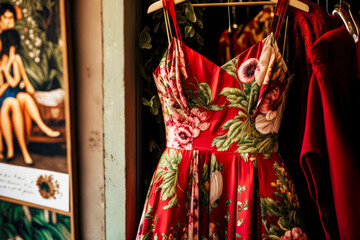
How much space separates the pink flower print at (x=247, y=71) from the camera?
814 millimetres

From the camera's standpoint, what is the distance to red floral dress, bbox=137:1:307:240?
0.79 m

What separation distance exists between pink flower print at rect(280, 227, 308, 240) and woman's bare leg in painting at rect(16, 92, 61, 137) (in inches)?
33.6

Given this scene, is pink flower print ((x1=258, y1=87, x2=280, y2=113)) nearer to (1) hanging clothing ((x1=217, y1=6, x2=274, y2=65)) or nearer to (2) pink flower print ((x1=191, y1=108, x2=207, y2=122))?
(2) pink flower print ((x1=191, y1=108, x2=207, y2=122))

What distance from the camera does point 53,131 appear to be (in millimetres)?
969

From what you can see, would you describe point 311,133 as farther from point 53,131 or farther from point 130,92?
point 53,131

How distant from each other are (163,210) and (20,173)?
2.11 ft

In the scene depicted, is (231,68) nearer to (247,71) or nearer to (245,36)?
(247,71)

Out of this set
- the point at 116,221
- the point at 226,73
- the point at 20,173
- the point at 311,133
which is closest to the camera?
the point at 311,133

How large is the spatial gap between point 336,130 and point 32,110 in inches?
40.9

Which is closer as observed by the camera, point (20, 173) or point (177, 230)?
point (177, 230)

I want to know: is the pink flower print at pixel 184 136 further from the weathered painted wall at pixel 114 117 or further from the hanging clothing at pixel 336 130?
the hanging clothing at pixel 336 130

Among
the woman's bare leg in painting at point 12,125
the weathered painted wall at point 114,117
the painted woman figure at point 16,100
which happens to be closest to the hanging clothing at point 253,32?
the weathered painted wall at point 114,117

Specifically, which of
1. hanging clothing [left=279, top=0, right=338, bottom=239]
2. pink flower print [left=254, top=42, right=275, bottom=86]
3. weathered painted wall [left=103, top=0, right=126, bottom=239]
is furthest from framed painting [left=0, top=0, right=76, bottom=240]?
hanging clothing [left=279, top=0, right=338, bottom=239]

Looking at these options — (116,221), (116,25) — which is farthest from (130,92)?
(116,221)
